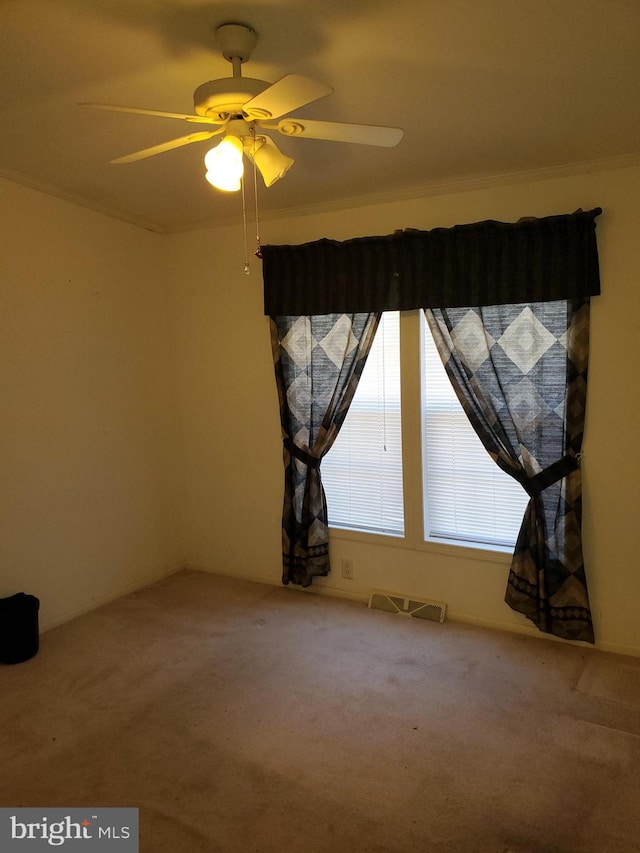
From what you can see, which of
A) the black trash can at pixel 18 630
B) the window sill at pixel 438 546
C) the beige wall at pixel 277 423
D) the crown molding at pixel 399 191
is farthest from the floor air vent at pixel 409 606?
the crown molding at pixel 399 191

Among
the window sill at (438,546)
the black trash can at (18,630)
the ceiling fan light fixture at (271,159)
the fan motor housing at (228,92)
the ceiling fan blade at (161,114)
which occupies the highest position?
the fan motor housing at (228,92)

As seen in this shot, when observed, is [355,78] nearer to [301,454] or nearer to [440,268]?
[440,268]

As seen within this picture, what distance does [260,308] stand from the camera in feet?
12.4

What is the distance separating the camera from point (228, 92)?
174 centimetres

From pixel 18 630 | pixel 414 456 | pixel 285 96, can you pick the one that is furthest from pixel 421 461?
pixel 18 630

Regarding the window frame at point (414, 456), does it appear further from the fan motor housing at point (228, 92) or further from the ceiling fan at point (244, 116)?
the fan motor housing at point (228, 92)

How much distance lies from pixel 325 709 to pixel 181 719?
2.03ft

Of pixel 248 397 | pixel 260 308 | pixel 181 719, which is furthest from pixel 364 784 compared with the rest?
pixel 260 308

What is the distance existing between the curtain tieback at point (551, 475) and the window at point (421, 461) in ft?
0.44

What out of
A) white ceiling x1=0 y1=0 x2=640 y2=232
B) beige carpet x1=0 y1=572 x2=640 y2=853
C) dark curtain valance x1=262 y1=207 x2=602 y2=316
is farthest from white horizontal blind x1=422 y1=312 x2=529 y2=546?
white ceiling x1=0 y1=0 x2=640 y2=232

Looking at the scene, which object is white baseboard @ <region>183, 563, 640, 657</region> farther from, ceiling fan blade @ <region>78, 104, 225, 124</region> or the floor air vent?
ceiling fan blade @ <region>78, 104, 225, 124</region>

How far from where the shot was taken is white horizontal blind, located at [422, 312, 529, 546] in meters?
3.23

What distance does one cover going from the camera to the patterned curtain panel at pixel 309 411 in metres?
3.50

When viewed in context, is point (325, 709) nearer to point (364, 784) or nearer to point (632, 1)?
point (364, 784)
